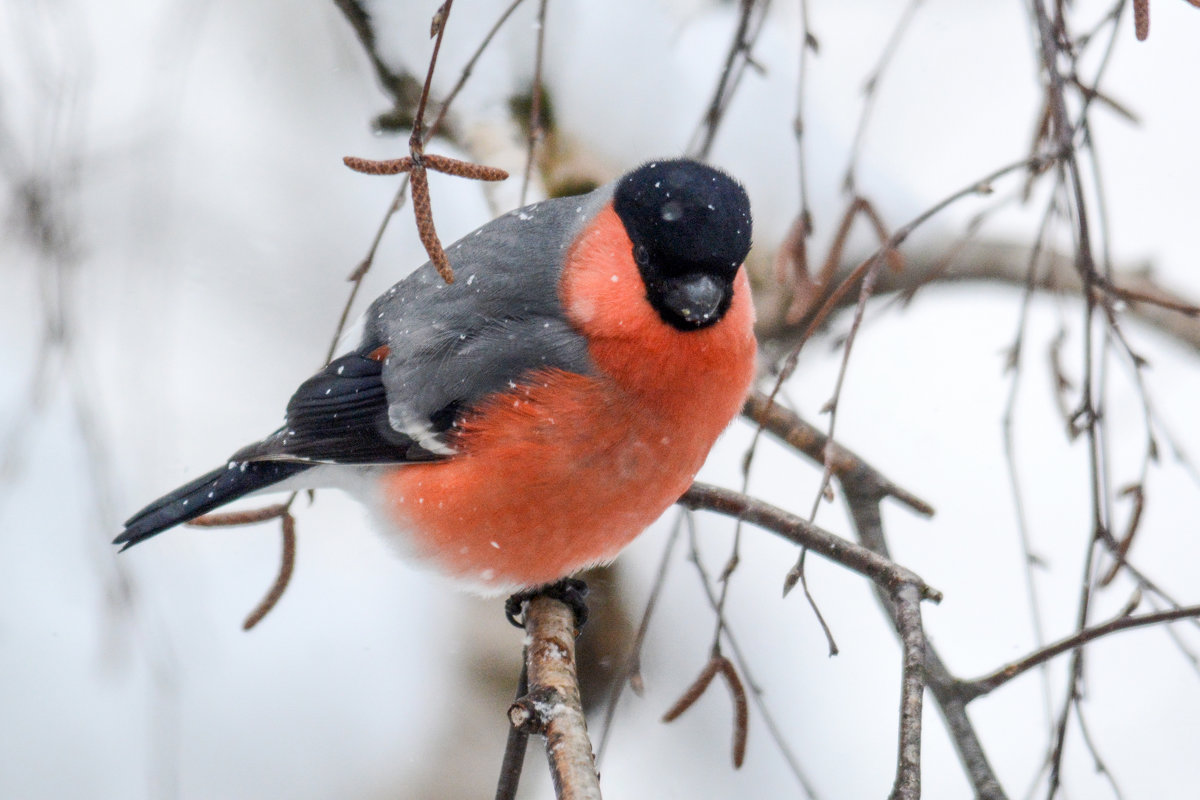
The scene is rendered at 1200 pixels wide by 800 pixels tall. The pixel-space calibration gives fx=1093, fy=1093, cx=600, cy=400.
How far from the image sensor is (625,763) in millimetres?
2750

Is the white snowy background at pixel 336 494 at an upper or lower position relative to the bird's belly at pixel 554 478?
upper

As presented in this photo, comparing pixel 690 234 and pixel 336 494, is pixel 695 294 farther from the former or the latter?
pixel 336 494

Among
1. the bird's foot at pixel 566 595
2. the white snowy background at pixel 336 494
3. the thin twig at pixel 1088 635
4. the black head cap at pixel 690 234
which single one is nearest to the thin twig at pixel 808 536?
the thin twig at pixel 1088 635

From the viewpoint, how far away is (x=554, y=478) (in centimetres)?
173

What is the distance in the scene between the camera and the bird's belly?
67.9 inches

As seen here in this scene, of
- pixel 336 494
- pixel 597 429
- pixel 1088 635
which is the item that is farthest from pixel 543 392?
pixel 336 494

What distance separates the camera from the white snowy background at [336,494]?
8.91 ft

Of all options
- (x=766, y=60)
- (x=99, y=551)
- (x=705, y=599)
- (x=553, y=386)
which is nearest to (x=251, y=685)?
(x=99, y=551)

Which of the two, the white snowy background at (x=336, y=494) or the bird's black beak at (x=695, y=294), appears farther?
the white snowy background at (x=336, y=494)

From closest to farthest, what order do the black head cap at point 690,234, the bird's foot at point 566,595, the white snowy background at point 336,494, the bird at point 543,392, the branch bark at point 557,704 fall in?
the branch bark at point 557,704, the black head cap at point 690,234, the bird at point 543,392, the bird's foot at point 566,595, the white snowy background at point 336,494

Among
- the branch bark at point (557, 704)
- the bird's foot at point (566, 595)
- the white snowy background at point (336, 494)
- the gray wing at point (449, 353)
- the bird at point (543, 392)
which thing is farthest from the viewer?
the white snowy background at point (336, 494)

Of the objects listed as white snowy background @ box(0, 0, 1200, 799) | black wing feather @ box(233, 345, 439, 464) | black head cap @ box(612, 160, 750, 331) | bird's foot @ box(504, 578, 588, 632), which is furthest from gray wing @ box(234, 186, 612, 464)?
white snowy background @ box(0, 0, 1200, 799)

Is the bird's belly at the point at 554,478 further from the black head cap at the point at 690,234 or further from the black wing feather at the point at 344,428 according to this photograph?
the black head cap at the point at 690,234

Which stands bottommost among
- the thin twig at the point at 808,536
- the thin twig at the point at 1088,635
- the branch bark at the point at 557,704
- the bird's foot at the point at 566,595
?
the branch bark at the point at 557,704
